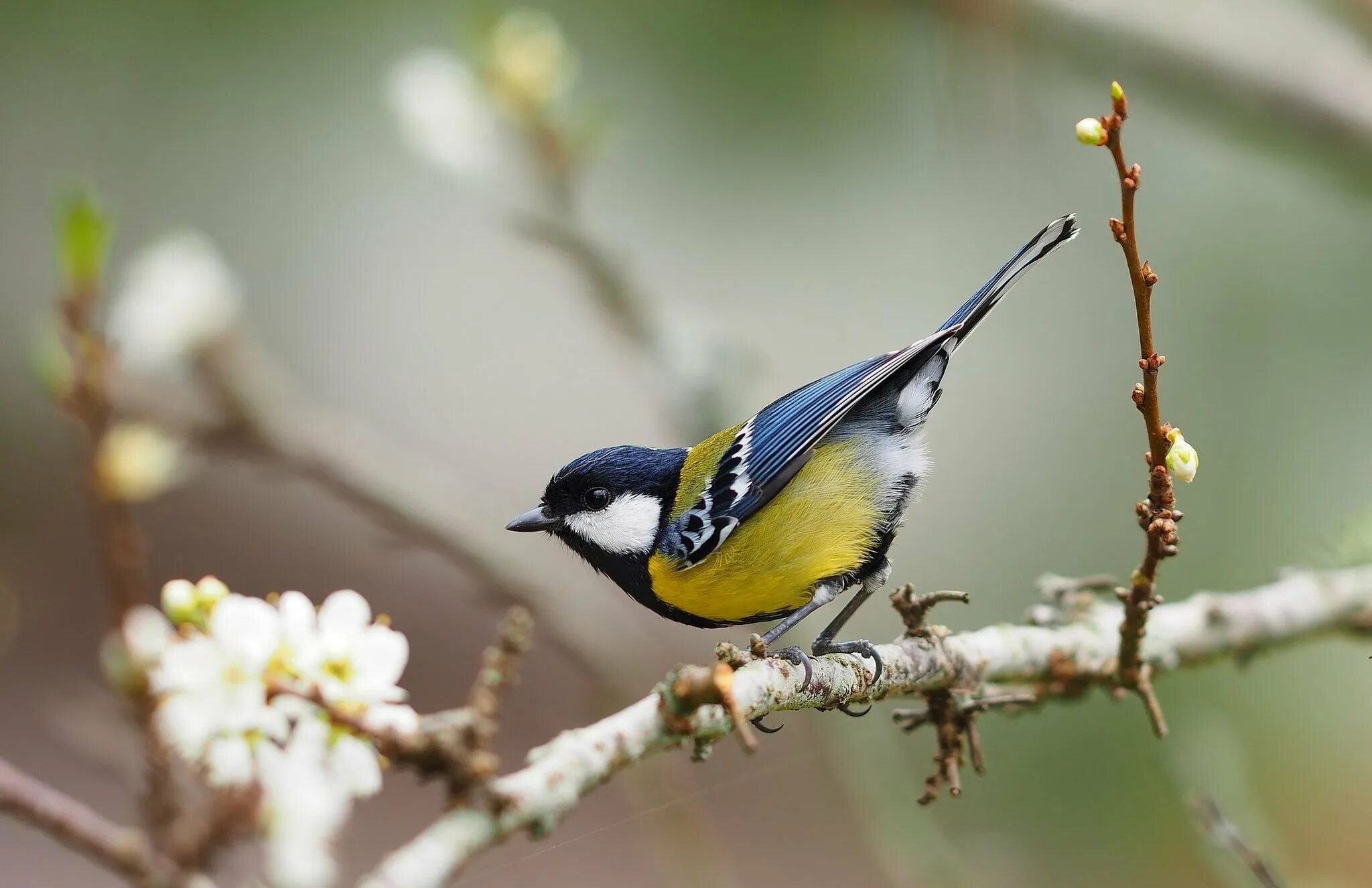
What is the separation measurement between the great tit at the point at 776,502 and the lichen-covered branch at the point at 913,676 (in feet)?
0.51

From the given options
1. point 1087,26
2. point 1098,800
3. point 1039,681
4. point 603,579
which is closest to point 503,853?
point 603,579

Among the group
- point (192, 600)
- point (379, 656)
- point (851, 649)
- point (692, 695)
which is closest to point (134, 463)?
point (192, 600)

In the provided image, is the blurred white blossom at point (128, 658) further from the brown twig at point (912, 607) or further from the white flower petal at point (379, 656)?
the brown twig at point (912, 607)

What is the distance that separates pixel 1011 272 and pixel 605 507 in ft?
2.43

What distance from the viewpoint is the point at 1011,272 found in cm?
145

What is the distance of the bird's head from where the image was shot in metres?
Answer: 1.83

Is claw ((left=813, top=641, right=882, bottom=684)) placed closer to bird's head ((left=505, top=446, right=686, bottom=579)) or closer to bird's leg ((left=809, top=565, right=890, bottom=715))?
bird's leg ((left=809, top=565, right=890, bottom=715))

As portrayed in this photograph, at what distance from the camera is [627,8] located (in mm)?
5535

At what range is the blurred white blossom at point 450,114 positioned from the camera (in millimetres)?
2035

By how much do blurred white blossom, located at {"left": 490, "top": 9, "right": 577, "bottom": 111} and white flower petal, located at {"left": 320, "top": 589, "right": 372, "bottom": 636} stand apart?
3.75 ft

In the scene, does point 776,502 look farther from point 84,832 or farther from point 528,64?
point 84,832

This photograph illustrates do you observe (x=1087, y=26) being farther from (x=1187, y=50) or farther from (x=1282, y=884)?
(x=1282, y=884)

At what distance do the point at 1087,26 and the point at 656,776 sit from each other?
1.55 meters

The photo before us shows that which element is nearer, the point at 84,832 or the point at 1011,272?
the point at 84,832
